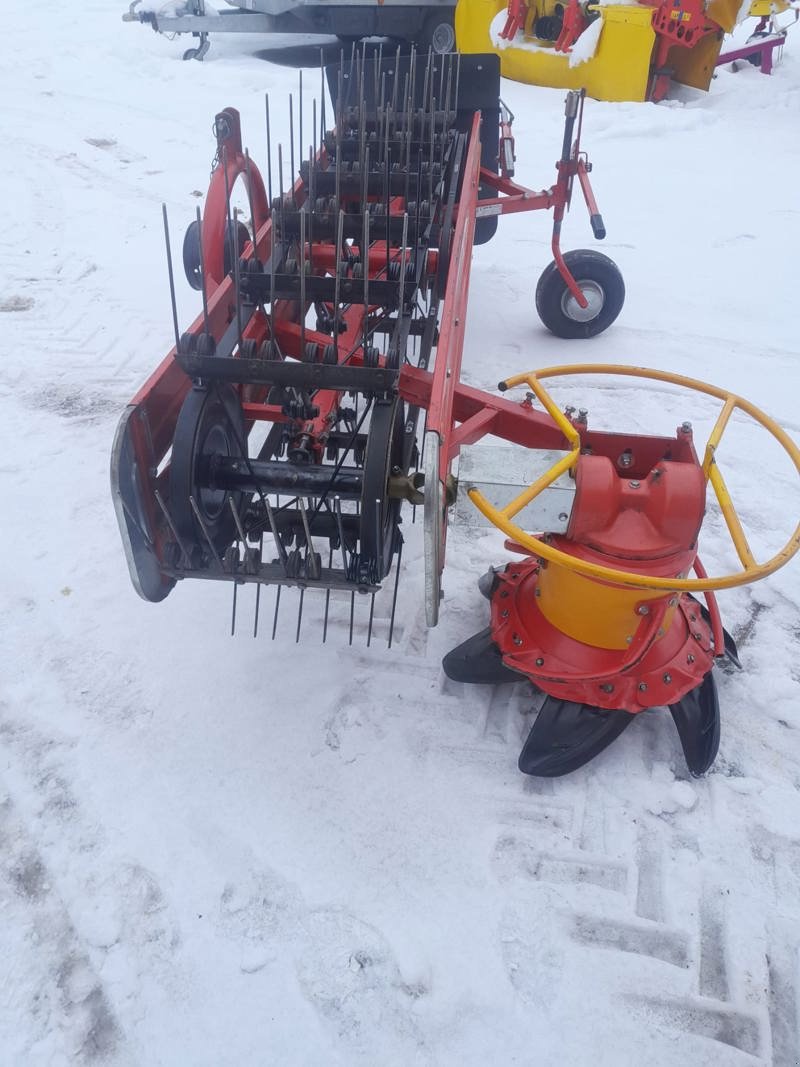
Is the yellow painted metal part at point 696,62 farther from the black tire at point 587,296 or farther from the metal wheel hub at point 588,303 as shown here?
the metal wheel hub at point 588,303

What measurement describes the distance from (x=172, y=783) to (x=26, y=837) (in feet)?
1.33

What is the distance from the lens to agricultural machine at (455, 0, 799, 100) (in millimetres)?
8367

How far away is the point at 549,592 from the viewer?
2.36 m

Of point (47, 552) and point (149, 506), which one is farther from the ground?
point (149, 506)

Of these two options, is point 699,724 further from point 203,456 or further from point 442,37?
point 442,37

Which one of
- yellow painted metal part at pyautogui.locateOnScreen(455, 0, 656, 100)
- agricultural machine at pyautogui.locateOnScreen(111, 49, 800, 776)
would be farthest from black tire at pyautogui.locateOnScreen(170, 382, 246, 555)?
yellow painted metal part at pyautogui.locateOnScreen(455, 0, 656, 100)

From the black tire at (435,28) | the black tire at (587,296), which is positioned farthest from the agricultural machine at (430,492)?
the black tire at (435,28)

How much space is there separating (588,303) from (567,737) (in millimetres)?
3122

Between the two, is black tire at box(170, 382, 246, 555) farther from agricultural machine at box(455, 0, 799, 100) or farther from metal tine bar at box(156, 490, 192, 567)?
agricultural machine at box(455, 0, 799, 100)

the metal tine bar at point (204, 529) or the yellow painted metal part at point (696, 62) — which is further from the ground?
the yellow painted metal part at point (696, 62)

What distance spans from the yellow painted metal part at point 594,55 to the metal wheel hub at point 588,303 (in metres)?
5.30

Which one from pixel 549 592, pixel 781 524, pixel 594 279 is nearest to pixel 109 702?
pixel 549 592

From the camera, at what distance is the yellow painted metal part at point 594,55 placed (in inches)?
332

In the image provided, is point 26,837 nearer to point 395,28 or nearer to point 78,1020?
point 78,1020
